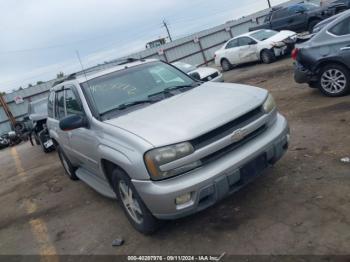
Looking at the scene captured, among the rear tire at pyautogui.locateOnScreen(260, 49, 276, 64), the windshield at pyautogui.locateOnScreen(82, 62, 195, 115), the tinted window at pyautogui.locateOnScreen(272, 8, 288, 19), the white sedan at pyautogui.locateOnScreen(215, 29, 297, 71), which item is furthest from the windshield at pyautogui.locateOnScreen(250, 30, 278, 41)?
the windshield at pyautogui.locateOnScreen(82, 62, 195, 115)

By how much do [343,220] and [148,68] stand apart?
3142mm

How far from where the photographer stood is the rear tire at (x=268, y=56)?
14.9 metres

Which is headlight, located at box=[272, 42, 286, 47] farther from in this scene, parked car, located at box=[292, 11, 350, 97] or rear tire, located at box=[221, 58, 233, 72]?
parked car, located at box=[292, 11, 350, 97]

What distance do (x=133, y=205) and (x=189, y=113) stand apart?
47.2 inches

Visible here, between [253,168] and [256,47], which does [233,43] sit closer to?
[256,47]

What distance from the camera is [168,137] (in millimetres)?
3523

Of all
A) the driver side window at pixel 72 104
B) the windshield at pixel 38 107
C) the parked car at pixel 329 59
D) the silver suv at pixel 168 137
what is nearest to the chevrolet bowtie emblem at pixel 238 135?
the silver suv at pixel 168 137

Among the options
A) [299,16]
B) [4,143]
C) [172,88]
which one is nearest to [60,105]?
[172,88]

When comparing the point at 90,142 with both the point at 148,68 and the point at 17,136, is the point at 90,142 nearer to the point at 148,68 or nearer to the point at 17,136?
the point at 148,68

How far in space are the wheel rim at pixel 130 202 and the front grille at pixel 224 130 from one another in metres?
0.93

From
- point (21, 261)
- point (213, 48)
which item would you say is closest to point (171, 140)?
point (21, 261)

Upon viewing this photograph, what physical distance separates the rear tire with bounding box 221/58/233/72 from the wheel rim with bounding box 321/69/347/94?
10.4m

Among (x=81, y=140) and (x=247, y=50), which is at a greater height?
(x=81, y=140)

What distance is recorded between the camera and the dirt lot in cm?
353
